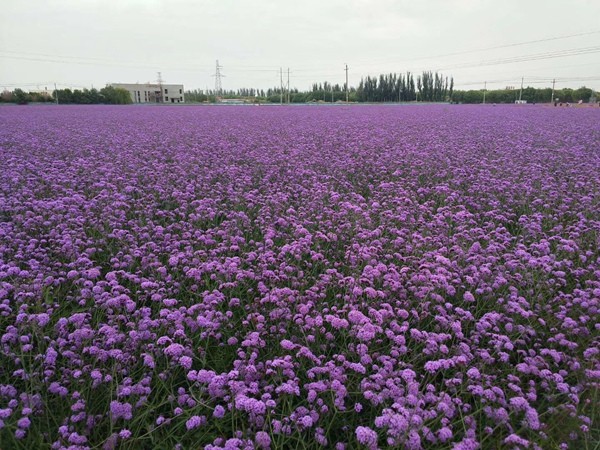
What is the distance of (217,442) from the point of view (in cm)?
185

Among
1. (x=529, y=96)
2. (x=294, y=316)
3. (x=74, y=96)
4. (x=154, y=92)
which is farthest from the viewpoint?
(x=154, y=92)

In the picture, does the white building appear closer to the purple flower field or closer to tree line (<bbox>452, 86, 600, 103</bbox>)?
tree line (<bbox>452, 86, 600, 103</bbox>)

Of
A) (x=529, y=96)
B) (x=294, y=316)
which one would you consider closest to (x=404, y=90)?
(x=529, y=96)

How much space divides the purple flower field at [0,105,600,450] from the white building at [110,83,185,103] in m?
97.2

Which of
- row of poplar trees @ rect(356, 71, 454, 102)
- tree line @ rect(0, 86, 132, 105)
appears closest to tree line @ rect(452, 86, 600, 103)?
row of poplar trees @ rect(356, 71, 454, 102)

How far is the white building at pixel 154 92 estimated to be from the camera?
96.6 metres

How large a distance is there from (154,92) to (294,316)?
107 m

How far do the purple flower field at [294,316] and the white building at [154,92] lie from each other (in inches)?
3828

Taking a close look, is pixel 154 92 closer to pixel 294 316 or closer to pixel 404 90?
pixel 404 90

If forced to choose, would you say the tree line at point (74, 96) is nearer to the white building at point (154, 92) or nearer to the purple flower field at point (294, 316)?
the white building at point (154, 92)

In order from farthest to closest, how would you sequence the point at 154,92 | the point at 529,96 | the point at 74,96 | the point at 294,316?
the point at 154,92, the point at 529,96, the point at 74,96, the point at 294,316

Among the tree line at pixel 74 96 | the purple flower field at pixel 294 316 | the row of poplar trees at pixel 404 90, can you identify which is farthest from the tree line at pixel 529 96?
the purple flower field at pixel 294 316

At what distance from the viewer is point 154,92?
100125 mm

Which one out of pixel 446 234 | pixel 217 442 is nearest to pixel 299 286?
pixel 217 442
